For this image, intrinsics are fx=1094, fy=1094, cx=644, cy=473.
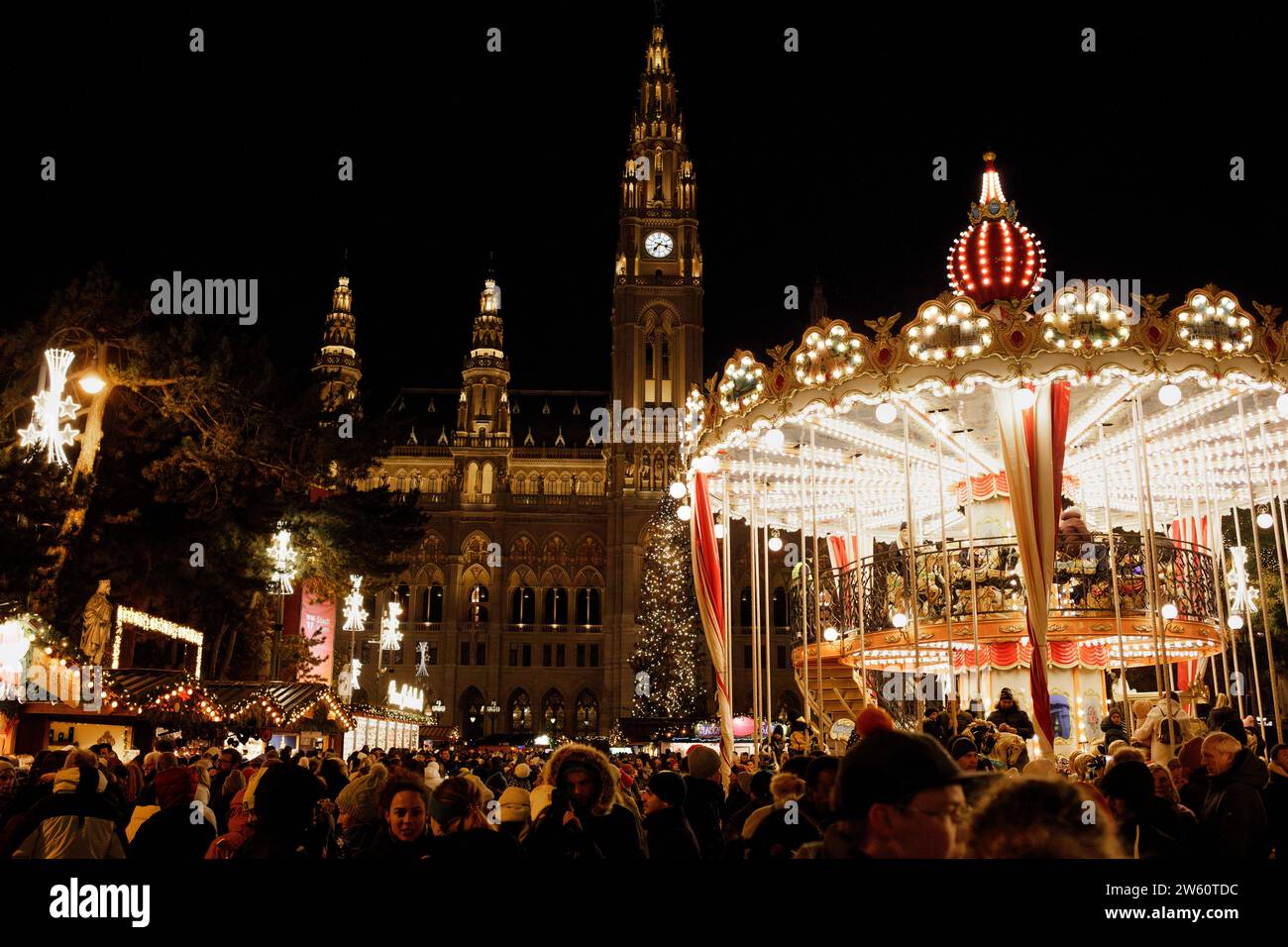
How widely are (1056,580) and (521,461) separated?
2237 inches

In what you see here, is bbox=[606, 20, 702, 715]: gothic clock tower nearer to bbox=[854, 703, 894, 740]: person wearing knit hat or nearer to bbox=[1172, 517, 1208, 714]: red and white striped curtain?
bbox=[1172, 517, 1208, 714]: red and white striped curtain

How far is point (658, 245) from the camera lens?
64.8m

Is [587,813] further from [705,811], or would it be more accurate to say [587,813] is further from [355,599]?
[355,599]

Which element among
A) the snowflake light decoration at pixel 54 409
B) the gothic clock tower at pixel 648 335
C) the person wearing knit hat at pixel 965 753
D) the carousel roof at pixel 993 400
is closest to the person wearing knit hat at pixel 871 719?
the person wearing knit hat at pixel 965 753

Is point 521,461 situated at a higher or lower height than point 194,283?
higher

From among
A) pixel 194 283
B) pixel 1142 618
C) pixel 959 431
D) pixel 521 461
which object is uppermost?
pixel 521 461

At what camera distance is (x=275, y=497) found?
913 inches

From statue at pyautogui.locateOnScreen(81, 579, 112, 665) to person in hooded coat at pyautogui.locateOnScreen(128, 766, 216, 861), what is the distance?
16261 mm

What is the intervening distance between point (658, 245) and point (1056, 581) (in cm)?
5334

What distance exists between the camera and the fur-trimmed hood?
496cm

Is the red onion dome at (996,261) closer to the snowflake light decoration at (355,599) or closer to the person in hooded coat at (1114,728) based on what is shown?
the person in hooded coat at (1114,728)
